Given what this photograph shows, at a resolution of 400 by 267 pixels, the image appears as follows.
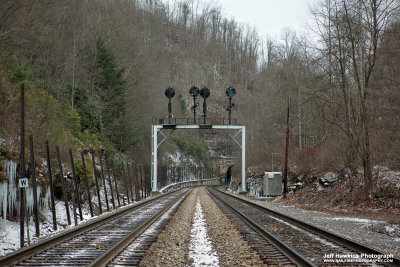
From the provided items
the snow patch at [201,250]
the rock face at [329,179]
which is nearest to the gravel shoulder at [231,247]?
the snow patch at [201,250]

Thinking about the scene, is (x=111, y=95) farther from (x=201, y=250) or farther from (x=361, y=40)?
(x=201, y=250)

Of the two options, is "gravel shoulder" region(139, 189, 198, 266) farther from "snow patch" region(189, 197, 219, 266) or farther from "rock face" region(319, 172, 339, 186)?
"rock face" region(319, 172, 339, 186)

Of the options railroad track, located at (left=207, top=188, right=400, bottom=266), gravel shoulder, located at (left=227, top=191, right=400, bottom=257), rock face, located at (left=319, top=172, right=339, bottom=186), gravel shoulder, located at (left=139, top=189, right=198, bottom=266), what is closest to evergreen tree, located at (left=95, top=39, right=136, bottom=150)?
rock face, located at (left=319, top=172, right=339, bottom=186)

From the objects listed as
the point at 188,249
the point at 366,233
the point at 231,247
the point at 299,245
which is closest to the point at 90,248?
the point at 188,249

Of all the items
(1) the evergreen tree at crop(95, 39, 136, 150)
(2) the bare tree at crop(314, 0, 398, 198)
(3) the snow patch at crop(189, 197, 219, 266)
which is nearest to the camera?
(3) the snow patch at crop(189, 197, 219, 266)

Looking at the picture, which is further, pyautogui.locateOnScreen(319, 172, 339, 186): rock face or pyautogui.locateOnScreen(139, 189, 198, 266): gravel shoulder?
pyautogui.locateOnScreen(319, 172, 339, 186): rock face

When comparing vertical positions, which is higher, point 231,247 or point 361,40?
point 361,40

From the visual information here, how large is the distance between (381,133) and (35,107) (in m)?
19.6

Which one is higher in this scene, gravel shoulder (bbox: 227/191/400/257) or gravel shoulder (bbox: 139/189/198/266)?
gravel shoulder (bbox: 139/189/198/266)

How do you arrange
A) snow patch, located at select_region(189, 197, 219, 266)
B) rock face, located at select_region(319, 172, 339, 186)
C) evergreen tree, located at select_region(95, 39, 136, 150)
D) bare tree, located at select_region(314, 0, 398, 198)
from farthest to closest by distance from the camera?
evergreen tree, located at select_region(95, 39, 136, 150), rock face, located at select_region(319, 172, 339, 186), bare tree, located at select_region(314, 0, 398, 198), snow patch, located at select_region(189, 197, 219, 266)

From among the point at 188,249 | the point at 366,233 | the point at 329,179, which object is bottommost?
the point at 366,233

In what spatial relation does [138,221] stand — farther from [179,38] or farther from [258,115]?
[179,38]

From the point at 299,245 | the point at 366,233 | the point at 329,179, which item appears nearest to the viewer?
the point at 299,245

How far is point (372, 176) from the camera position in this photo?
20.1 metres
